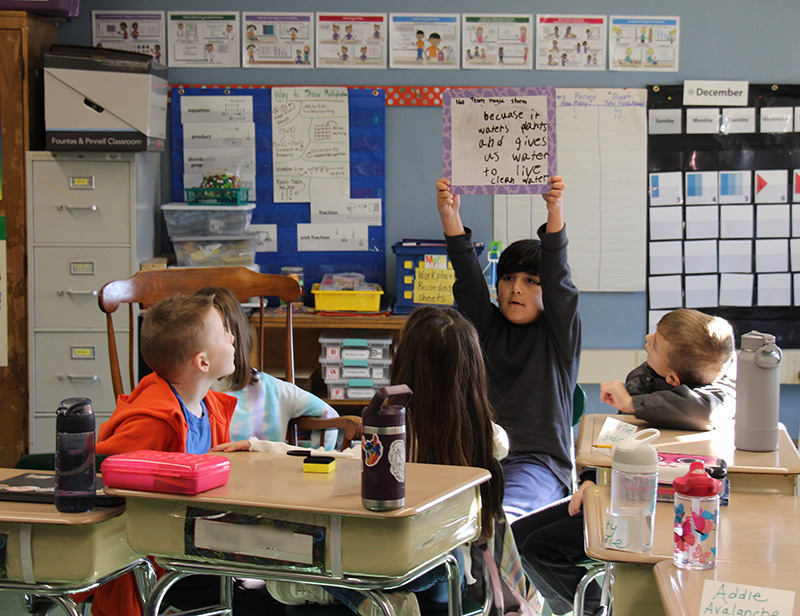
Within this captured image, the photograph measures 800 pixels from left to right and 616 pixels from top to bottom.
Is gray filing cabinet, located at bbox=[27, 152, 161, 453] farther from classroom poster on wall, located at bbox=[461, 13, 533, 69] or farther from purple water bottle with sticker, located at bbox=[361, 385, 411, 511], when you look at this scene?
purple water bottle with sticker, located at bbox=[361, 385, 411, 511]

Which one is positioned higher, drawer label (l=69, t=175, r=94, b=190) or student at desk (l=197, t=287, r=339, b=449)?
drawer label (l=69, t=175, r=94, b=190)

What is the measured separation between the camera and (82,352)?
377cm

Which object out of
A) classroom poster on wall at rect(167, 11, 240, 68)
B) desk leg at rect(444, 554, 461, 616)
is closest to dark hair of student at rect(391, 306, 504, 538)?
desk leg at rect(444, 554, 461, 616)

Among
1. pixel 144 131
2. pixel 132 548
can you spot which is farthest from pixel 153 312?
pixel 144 131

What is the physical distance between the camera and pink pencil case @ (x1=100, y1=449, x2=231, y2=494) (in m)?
1.41

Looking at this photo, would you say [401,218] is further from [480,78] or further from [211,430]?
[211,430]

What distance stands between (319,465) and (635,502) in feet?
1.82

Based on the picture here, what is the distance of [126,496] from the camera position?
4.82ft

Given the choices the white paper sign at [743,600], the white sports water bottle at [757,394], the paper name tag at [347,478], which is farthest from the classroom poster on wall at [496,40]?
the white paper sign at [743,600]

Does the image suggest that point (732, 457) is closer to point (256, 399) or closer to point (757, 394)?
point (757, 394)

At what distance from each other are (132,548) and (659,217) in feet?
11.1

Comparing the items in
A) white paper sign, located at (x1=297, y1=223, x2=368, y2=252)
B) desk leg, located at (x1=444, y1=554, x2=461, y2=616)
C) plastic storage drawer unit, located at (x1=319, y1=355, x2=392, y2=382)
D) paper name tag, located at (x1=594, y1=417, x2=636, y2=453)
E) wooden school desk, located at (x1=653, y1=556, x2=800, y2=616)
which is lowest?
desk leg, located at (x1=444, y1=554, x2=461, y2=616)

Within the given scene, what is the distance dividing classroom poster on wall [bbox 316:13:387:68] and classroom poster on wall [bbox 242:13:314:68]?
0.06 meters

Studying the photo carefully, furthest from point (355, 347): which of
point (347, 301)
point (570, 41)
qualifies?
point (570, 41)
